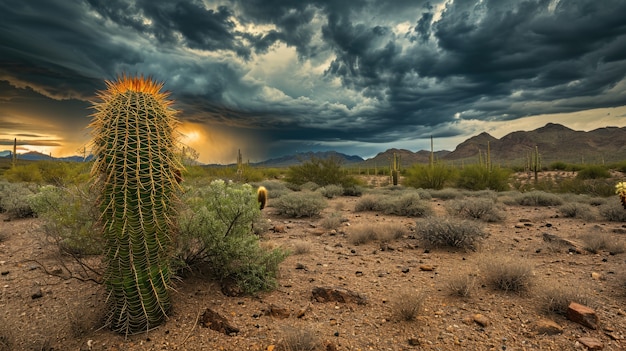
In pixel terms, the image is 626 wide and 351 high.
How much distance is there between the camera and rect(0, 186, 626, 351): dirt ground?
382 centimetres

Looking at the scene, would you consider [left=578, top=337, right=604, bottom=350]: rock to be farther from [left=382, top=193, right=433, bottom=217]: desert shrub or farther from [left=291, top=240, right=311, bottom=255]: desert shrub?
[left=382, top=193, right=433, bottom=217]: desert shrub

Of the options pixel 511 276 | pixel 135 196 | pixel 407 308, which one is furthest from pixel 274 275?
pixel 511 276

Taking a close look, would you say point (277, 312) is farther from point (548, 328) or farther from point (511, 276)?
point (511, 276)

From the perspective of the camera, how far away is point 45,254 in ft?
21.9

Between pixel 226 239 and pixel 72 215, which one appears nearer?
pixel 72 215

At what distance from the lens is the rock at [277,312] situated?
4.39 m

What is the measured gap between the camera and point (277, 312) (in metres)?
4.43

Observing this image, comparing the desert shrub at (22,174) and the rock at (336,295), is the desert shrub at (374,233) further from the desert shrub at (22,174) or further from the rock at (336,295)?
the desert shrub at (22,174)

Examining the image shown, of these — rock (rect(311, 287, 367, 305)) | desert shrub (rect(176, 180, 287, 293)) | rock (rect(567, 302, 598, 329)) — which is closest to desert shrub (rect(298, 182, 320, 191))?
desert shrub (rect(176, 180, 287, 293))

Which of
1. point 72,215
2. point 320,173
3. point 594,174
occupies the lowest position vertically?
point 594,174

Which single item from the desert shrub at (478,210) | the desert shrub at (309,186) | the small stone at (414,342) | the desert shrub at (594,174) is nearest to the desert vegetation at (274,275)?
the small stone at (414,342)

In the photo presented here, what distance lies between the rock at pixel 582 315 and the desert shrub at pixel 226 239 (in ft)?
12.1

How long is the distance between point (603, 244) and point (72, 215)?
922 centimetres

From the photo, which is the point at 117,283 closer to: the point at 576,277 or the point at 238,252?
the point at 238,252
